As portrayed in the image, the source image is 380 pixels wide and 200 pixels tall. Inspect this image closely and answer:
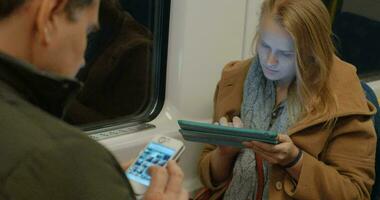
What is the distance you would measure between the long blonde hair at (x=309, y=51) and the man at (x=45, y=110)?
35.4 inches

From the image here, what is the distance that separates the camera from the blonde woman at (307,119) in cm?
151

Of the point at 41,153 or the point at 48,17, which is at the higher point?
the point at 48,17

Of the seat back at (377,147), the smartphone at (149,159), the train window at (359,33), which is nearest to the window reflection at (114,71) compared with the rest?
the smartphone at (149,159)

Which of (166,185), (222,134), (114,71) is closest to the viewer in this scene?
(166,185)

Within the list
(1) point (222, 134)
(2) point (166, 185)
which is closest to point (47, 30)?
(2) point (166, 185)

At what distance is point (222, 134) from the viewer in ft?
4.61

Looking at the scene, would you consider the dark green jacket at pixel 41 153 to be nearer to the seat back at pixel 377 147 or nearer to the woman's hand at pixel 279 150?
the woman's hand at pixel 279 150

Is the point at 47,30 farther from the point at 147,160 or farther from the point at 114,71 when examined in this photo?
the point at 114,71

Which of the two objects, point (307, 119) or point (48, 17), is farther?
point (307, 119)

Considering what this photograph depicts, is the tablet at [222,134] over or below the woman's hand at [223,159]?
over

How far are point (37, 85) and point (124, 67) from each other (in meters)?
1.24

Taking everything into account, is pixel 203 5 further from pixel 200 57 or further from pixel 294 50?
pixel 294 50

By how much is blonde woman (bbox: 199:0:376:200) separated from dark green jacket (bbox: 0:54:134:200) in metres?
0.86

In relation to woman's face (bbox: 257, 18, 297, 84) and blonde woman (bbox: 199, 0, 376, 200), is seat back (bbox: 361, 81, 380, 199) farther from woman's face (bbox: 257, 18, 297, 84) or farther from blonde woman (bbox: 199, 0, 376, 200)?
woman's face (bbox: 257, 18, 297, 84)
